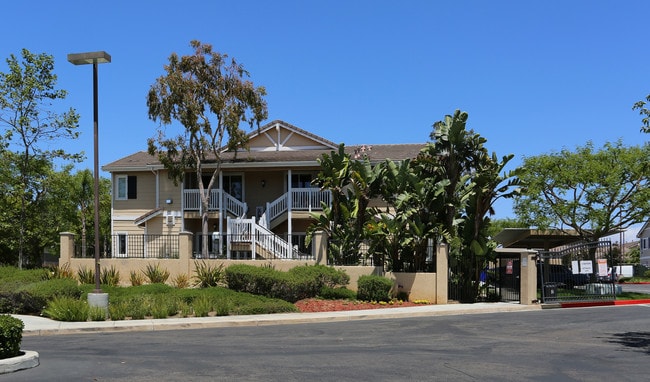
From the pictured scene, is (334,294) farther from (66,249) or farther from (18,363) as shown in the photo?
(18,363)

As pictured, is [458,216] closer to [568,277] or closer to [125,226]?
[568,277]

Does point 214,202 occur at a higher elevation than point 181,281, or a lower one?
higher

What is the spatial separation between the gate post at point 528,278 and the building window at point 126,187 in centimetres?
2017

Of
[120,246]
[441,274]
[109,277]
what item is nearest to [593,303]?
[441,274]

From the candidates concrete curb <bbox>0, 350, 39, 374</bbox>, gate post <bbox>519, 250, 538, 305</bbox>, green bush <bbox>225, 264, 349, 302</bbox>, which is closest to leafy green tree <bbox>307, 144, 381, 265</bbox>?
green bush <bbox>225, 264, 349, 302</bbox>

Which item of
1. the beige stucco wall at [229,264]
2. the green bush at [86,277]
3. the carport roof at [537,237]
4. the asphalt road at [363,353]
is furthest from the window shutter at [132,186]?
the asphalt road at [363,353]

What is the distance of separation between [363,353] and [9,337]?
6015mm

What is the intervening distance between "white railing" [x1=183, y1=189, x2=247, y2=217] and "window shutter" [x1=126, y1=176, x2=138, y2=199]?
3688mm

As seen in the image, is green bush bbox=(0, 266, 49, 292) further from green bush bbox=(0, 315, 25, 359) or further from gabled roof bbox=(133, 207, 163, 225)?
green bush bbox=(0, 315, 25, 359)

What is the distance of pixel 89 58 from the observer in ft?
57.9

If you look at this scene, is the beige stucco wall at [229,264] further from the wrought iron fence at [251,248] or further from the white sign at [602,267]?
the white sign at [602,267]

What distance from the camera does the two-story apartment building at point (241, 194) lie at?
30.0m

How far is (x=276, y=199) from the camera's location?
31.9 m

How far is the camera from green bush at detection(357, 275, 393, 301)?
2172cm
